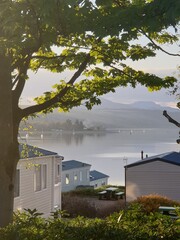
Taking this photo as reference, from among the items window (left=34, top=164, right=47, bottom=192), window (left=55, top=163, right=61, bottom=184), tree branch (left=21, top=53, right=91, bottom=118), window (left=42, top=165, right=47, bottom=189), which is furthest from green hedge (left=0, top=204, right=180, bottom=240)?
window (left=55, top=163, right=61, bottom=184)

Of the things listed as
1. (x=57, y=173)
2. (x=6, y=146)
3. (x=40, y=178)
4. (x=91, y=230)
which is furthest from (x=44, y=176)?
(x=91, y=230)

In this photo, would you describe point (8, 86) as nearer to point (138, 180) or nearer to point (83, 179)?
point (138, 180)

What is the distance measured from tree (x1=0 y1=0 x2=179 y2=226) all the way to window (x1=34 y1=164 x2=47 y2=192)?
13.2 meters

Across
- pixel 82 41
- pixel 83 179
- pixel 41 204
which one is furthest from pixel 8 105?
pixel 83 179

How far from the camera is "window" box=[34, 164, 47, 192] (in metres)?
30.4

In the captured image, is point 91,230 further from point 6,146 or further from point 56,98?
point 56,98

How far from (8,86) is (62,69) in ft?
12.7

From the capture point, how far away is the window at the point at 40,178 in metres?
30.4

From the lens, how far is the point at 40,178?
3077 cm

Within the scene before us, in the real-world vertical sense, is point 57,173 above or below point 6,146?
below

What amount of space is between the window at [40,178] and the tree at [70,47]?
13.2m

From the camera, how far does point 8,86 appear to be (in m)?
13.4

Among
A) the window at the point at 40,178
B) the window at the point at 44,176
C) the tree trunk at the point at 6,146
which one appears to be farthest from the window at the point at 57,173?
the tree trunk at the point at 6,146

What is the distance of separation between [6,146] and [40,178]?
17798 millimetres
